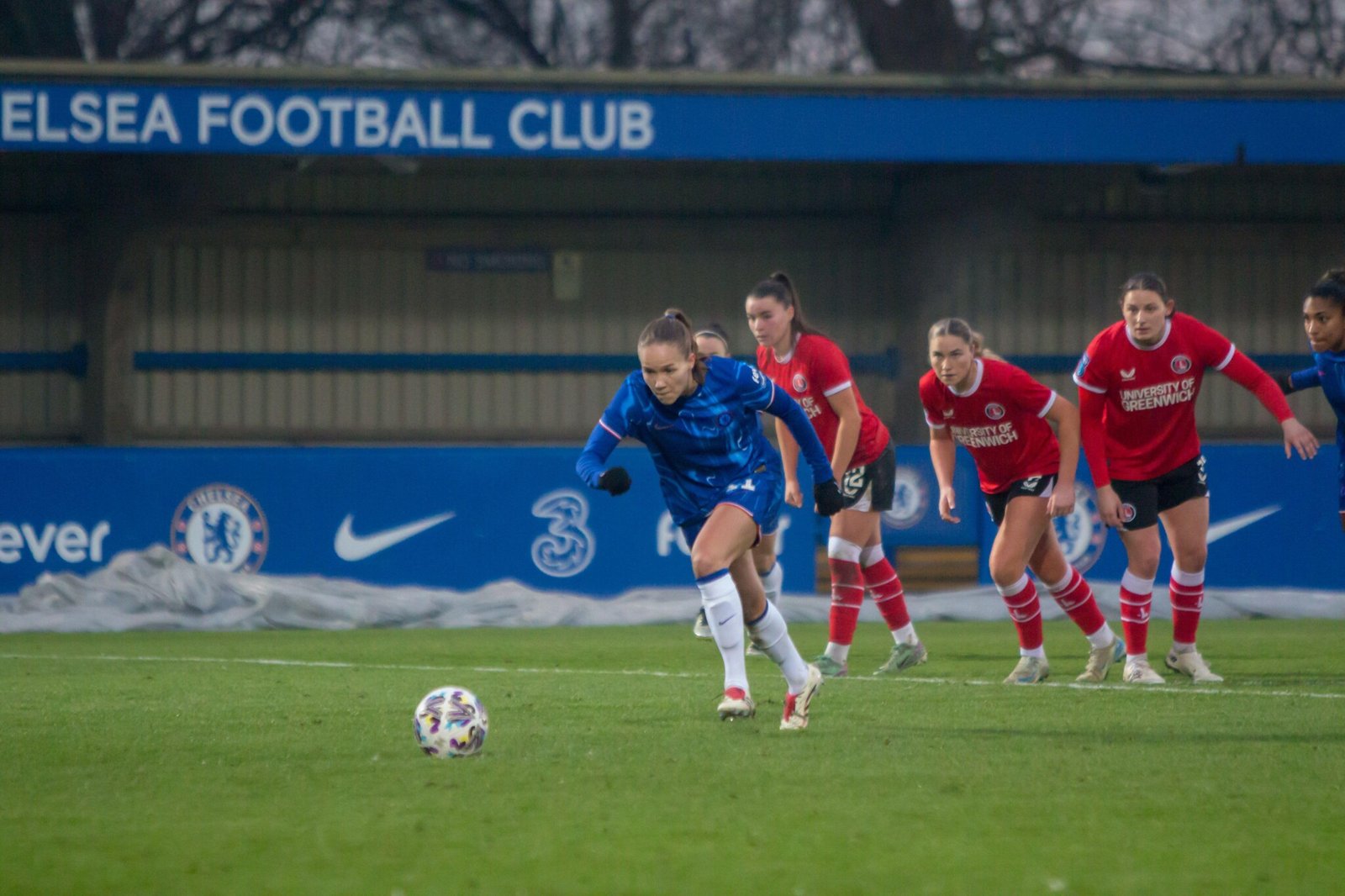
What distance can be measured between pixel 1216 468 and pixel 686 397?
28.6 feet

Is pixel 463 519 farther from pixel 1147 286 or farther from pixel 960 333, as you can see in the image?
pixel 1147 286

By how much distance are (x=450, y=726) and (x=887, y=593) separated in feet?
12.3

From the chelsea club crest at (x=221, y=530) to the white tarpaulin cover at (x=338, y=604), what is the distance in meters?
0.16

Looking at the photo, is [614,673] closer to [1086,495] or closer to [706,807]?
[706,807]

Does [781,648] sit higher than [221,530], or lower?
lower

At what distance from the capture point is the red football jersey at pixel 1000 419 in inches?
319

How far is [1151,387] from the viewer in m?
8.26

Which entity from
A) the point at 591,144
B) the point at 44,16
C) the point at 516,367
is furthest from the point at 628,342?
the point at 44,16

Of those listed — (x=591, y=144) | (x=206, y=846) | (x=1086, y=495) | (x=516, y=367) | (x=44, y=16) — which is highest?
(x=44, y=16)

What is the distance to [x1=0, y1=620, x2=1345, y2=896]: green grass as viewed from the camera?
163 inches

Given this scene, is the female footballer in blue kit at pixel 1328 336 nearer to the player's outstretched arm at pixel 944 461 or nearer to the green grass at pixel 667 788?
the green grass at pixel 667 788

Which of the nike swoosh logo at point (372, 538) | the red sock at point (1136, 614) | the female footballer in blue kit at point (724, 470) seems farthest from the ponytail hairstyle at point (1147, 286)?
the nike swoosh logo at point (372, 538)

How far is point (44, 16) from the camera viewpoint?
20.0m

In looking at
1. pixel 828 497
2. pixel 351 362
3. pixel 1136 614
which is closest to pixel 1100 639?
pixel 1136 614
